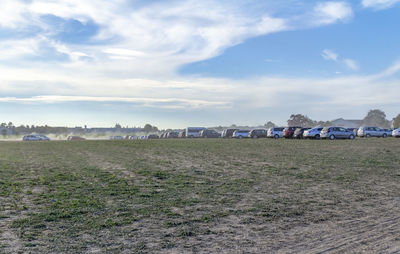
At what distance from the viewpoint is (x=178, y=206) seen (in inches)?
322

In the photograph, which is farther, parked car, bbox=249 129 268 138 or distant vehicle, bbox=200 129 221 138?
distant vehicle, bbox=200 129 221 138

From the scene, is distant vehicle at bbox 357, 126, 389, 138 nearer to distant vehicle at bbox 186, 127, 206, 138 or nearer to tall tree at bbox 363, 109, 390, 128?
distant vehicle at bbox 186, 127, 206, 138

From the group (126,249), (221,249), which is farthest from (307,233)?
(126,249)

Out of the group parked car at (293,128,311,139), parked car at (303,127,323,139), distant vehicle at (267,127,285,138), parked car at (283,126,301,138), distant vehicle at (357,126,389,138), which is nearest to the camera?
parked car at (303,127,323,139)

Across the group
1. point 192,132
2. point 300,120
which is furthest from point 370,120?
point 192,132

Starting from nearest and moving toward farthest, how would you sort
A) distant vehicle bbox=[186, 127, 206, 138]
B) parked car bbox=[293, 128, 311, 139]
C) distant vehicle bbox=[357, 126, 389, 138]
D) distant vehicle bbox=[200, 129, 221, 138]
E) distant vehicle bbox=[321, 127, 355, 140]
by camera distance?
distant vehicle bbox=[321, 127, 355, 140] < parked car bbox=[293, 128, 311, 139] < distant vehicle bbox=[357, 126, 389, 138] < distant vehicle bbox=[200, 129, 221, 138] < distant vehicle bbox=[186, 127, 206, 138]

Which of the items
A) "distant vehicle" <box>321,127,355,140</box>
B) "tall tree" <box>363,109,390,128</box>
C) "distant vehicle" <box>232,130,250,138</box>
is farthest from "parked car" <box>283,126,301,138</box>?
"tall tree" <box>363,109,390,128</box>

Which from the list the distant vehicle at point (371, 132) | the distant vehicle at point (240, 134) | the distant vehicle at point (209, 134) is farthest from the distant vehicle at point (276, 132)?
the distant vehicle at point (209, 134)

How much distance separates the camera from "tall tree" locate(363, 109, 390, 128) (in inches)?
5384

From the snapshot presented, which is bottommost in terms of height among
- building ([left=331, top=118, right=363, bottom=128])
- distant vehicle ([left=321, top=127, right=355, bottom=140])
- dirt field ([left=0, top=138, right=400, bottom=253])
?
dirt field ([left=0, top=138, right=400, bottom=253])

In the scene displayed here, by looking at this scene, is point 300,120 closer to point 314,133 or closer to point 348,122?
point 348,122

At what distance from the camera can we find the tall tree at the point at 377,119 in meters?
137

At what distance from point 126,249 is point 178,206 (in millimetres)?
2901

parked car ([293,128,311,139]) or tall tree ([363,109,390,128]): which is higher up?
tall tree ([363,109,390,128])
